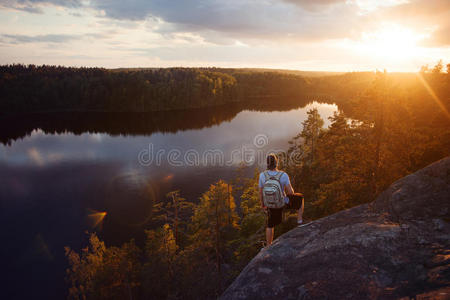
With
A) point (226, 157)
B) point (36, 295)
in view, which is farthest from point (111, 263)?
point (226, 157)

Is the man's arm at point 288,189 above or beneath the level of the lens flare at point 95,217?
above

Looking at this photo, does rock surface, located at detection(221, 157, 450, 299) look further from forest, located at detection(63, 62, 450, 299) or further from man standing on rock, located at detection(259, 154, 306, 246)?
forest, located at detection(63, 62, 450, 299)

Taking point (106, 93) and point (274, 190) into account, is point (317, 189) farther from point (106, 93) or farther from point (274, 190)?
point (106, 93)

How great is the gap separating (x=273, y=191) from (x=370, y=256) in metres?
2.63

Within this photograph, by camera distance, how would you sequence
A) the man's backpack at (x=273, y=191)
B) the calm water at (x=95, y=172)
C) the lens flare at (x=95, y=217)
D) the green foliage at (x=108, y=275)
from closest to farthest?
the man's backpack at (x=273, y=191), the green foliage at (x=108, y=275), the calm water at (x=95, y=172), the lens flare at (x=95, y=217)

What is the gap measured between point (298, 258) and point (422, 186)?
4.46 metres

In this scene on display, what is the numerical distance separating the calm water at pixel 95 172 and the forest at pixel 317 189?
731cm

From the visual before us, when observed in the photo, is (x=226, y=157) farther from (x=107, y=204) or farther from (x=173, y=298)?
(x=173, y=298)

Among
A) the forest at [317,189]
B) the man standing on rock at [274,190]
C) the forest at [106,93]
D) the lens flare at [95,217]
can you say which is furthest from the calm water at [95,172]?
the man standing on rock at [274,190]

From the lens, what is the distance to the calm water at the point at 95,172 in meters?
32.6

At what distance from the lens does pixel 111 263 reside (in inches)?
899

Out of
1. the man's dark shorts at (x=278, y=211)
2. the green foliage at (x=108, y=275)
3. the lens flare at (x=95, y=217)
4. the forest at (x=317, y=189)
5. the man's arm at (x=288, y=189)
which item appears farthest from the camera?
the lens flare at (x=95, y=217)

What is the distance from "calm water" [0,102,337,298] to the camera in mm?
32625

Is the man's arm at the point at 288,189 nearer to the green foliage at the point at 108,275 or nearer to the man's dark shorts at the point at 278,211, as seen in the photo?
the man's dark shorts at the point at 278,211
